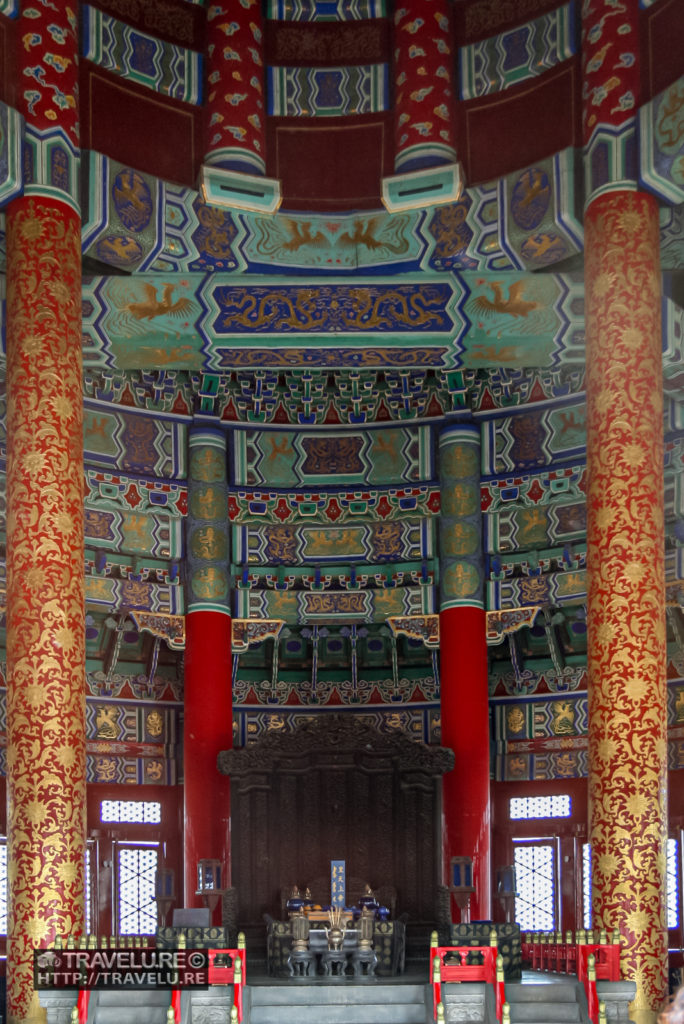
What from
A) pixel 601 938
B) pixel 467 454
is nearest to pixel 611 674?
pixel 601 938

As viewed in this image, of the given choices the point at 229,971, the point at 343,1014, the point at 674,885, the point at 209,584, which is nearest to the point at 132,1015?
the point at 229,971

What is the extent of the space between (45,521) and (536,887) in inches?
312

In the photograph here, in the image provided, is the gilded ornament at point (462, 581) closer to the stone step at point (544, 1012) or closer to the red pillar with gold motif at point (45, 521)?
the red pillar with gold motif at point (45, 521)

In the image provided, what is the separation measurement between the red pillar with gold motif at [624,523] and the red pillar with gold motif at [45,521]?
10.7 feet

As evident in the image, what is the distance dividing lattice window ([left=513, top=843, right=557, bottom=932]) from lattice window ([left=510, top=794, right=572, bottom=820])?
317mm

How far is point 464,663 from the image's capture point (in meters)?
13.8

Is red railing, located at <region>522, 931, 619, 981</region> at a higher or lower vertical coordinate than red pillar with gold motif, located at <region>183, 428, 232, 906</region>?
lower

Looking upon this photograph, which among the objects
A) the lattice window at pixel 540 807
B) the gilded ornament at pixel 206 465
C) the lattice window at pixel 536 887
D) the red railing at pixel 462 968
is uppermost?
the gilded ornament at pixel 206 465

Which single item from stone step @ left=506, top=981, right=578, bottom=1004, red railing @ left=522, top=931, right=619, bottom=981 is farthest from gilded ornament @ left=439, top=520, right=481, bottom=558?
stone step @ left=506, top=981, right=578, bottom=1004

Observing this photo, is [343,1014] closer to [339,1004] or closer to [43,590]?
[339,1004]

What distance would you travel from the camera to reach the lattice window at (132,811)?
46.7 feet

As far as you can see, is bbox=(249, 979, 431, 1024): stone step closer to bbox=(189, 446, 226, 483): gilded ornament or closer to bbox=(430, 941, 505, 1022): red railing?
bbox=(430, 941, 505, 1022): red railing

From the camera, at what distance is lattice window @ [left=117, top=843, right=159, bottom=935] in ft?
46.0

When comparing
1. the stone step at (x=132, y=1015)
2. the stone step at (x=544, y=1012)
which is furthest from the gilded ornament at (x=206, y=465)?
the stone step at (x=544, y=1012)
